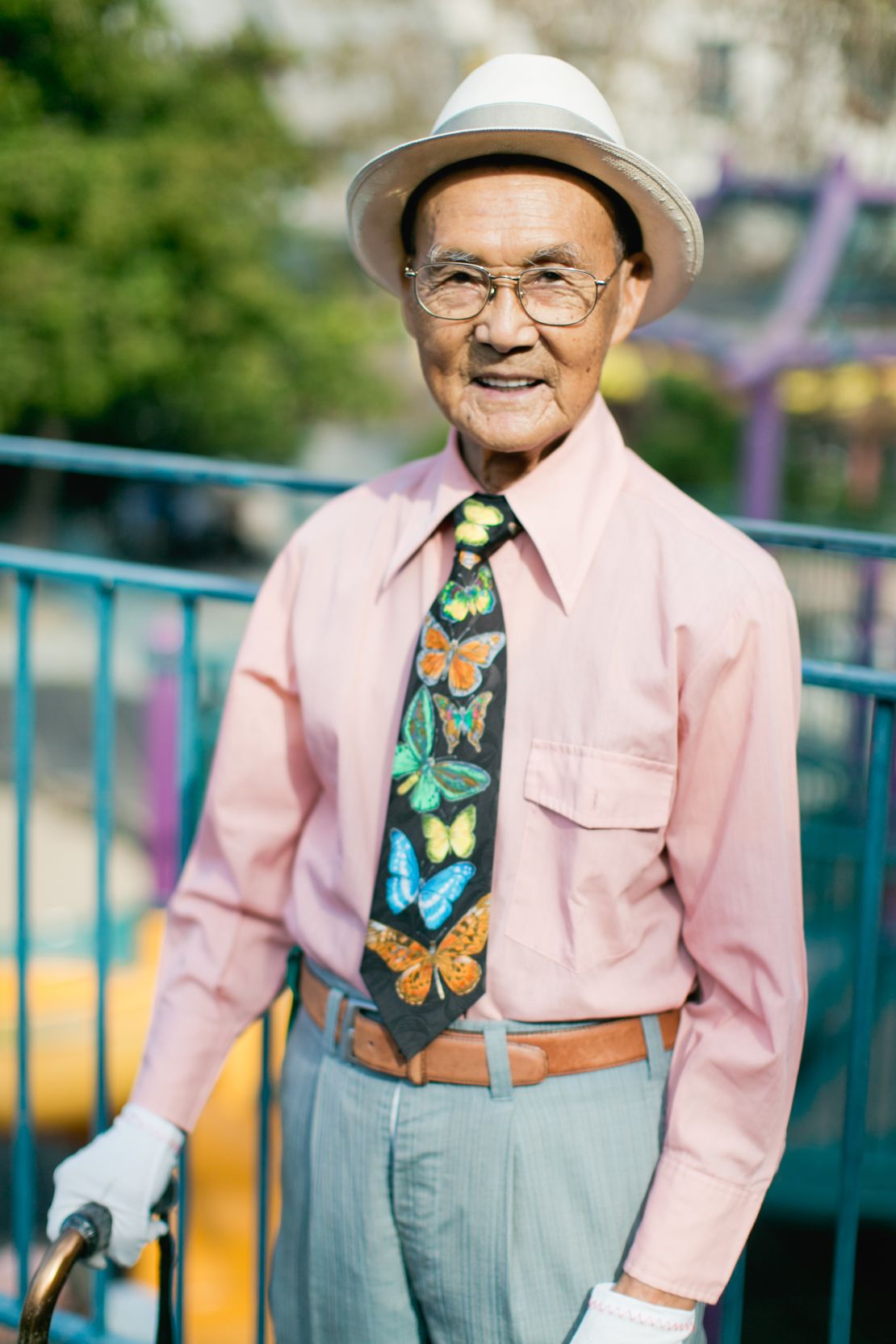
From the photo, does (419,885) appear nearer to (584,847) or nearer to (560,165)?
(584,847)

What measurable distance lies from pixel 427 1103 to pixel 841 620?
581 centimetres

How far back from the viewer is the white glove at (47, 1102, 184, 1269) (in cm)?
171

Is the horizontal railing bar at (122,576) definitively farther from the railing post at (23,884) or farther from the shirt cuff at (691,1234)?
the shirt cuff at (691,1234)

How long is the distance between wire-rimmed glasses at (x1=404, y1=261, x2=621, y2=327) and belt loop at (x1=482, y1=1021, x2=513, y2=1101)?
770 mm

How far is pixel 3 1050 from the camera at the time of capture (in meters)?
4.45

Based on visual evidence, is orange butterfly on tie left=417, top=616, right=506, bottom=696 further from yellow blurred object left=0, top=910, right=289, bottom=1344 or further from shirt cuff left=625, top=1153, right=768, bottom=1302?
yellow blurred object left=0, top=910, right=289, bottom=1344

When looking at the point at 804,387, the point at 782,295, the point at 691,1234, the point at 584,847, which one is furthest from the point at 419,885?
the point at 804,387

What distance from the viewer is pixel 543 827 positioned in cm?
152

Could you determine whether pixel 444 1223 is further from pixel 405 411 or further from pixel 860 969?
pixel 405 411

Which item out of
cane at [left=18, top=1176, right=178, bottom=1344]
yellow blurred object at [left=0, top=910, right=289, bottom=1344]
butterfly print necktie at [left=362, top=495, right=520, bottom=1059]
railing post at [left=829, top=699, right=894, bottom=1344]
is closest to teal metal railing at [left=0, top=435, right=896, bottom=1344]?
railing post at [left=829, top=699, right=894, bottom=1344]

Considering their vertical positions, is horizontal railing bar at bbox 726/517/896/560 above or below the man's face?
below

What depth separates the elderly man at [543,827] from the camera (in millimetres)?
1466

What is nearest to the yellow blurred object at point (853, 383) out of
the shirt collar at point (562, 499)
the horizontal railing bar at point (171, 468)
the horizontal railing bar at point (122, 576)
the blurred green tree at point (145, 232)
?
the horizontal railing bar at point (171, 468)

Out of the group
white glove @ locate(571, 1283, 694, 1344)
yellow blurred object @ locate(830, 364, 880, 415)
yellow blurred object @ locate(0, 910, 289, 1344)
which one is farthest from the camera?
yellow blurred object @ locate(830, 364, 880, 415)
